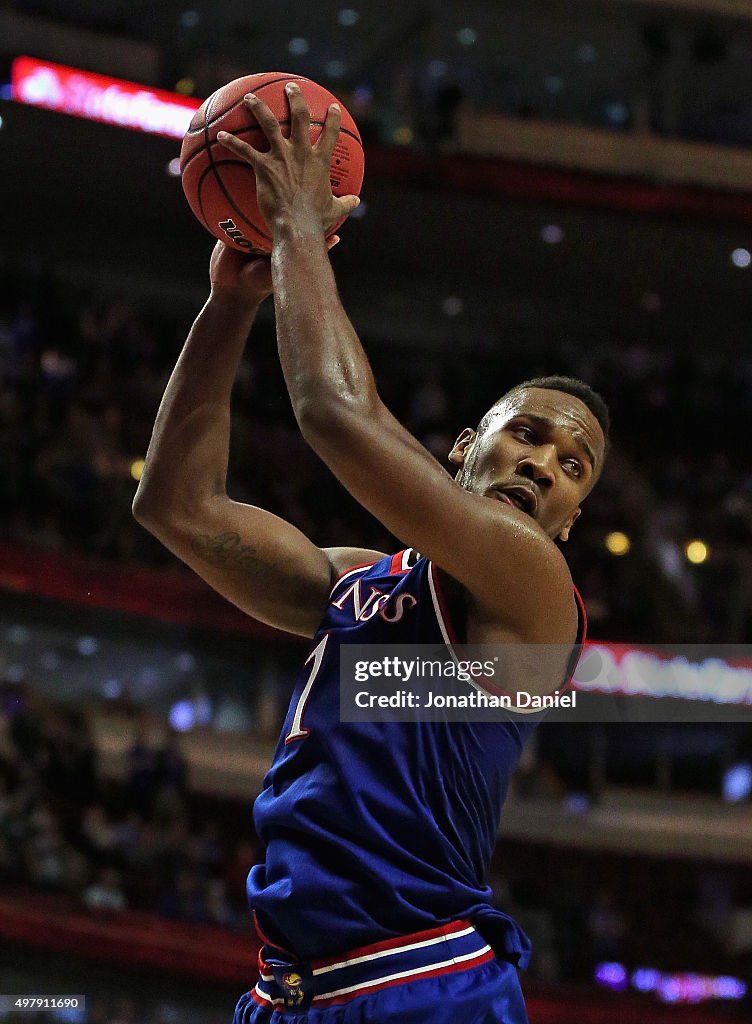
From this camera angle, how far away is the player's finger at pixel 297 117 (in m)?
2.24

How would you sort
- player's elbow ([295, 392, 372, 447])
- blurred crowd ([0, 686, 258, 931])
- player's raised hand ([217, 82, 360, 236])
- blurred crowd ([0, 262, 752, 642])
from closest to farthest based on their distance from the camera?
player's elbow ([295, 392, 372, 447]) < player's raised hand ([217, 82, 360, 236]) < blurred crowd ([0, 686, 258, 931]) < blurred crowd ([0, 262, 752, 642])

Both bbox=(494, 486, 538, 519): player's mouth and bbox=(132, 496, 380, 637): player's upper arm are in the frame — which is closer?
bbox=(494, 486, 538, 519): player's mouth

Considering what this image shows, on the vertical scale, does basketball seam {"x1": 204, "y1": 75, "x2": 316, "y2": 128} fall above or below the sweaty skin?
above

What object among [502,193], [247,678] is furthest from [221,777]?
[502,193]

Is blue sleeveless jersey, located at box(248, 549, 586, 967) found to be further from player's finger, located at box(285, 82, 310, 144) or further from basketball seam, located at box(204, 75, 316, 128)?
basketball seam, located at box(204, 75, 316, 128)

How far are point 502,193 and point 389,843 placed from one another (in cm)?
1281

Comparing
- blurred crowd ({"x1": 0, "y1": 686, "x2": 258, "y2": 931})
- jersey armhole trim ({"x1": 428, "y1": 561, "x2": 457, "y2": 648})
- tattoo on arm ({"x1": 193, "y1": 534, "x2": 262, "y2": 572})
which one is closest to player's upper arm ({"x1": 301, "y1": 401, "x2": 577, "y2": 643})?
jersey armhole trim ({"x1": 428, "y1": 561, "x2": 457, "y2": 648})

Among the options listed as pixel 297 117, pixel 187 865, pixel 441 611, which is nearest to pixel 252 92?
pixel 297 117

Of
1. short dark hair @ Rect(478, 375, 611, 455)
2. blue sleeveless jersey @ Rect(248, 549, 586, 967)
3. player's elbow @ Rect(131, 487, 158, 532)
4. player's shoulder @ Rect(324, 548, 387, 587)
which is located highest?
short dark hair @ Rect(478, 375, 611, 455)

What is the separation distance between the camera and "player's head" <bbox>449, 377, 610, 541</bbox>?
248 cm

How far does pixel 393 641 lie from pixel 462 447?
1.72ft

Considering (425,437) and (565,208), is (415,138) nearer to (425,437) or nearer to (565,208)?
(565,208)

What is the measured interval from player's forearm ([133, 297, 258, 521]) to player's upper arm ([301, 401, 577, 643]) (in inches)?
30.4

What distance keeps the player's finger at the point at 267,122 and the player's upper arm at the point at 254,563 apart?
0.87 metres
